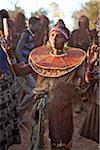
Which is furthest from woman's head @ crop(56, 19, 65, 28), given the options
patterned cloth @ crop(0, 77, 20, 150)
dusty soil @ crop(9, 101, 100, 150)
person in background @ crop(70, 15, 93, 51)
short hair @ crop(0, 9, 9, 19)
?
dusty soil @ crop(9, 101, 100, 150)

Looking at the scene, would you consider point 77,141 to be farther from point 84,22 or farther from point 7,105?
point 84,22

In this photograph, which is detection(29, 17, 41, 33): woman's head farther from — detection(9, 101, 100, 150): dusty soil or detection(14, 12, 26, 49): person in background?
detection(9, 101, 100, 150): dusty soil

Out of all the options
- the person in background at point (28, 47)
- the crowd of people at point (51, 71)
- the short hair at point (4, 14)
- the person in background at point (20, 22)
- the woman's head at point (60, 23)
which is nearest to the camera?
the crowd of people at point (51, 71)

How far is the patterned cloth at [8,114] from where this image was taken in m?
3.65

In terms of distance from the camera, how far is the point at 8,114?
3773 millimetres

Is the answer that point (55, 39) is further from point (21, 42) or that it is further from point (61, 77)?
point (21, 42)

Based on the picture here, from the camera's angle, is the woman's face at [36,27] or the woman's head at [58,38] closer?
the woman's head at [58,38]

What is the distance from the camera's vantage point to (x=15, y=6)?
A: 3.67m

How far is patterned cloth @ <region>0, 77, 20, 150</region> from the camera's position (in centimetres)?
365

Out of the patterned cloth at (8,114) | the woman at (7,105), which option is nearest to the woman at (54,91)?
the woman at (7,105)

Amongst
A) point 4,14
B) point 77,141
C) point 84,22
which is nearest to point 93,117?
point 77,141

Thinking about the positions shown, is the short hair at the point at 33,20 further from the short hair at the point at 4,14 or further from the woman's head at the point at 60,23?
the woman's head at the point at 60,23

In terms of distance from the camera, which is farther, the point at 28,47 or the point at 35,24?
the point at 35,24

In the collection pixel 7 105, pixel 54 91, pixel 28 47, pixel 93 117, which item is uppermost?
pixel 28 47
